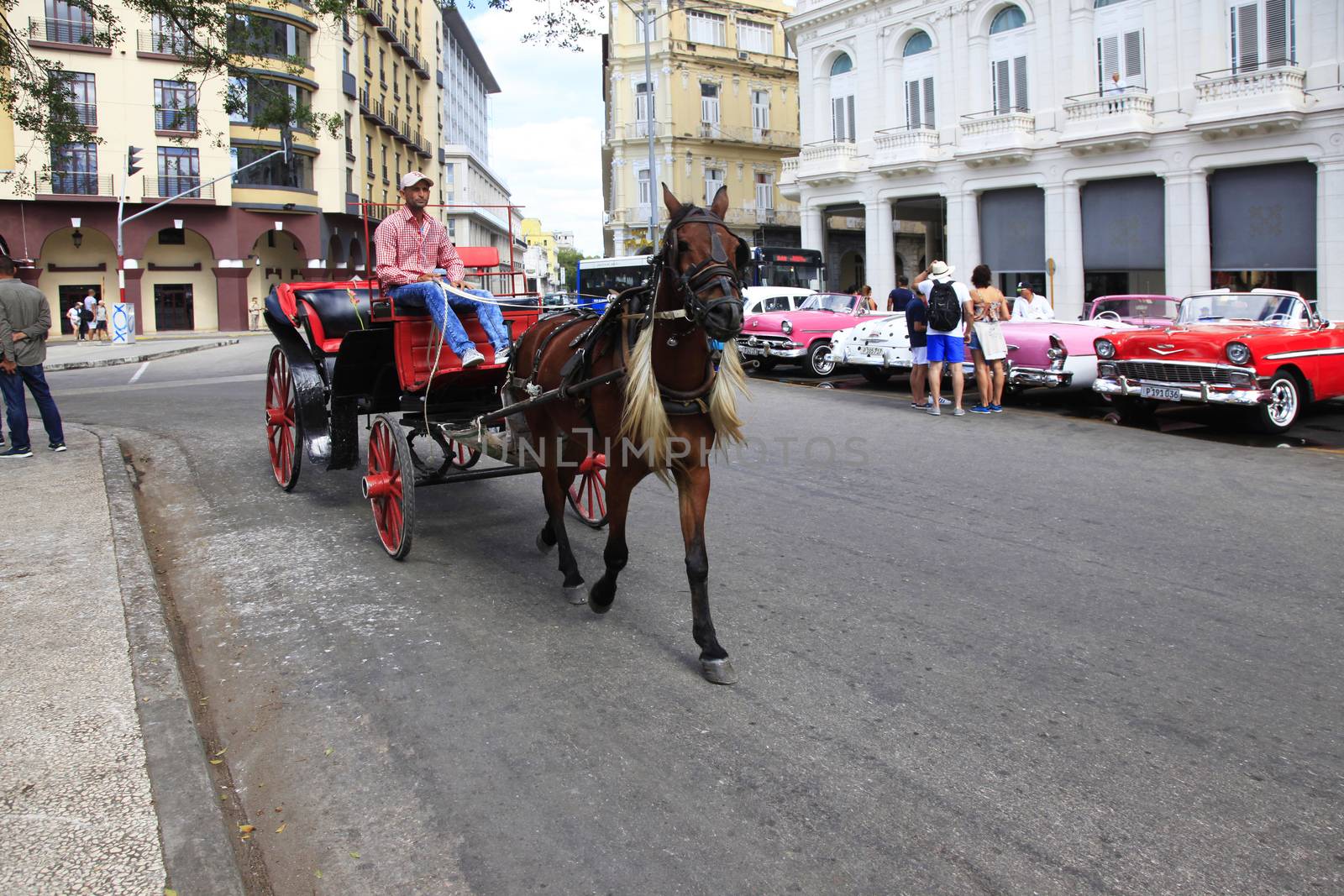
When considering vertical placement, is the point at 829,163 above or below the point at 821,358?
above

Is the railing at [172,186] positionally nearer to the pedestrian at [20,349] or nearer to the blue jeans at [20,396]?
the pedestrian at [20,349]

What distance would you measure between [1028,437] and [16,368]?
10.0m

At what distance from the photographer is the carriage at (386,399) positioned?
21.2 ft

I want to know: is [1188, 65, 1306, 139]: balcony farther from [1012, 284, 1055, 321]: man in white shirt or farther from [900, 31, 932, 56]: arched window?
[1012, 284, 1055, 321]: man in white shirt

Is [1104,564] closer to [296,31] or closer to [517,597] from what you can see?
[517,597]

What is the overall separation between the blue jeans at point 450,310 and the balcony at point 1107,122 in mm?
23221

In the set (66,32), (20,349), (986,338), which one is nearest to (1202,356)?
(986,338)

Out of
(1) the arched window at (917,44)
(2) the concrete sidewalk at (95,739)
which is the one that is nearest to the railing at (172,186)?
(1) the arched window at (917,44)

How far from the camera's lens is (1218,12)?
78.0ft

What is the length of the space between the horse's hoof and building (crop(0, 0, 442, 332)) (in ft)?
129

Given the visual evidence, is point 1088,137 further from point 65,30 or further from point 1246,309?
point 65,30

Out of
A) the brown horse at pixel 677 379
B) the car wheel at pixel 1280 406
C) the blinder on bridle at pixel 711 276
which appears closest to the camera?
the blinder on bridle at pixel 711 276

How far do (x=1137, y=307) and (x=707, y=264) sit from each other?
14.0m

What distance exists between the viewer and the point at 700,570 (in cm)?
454
